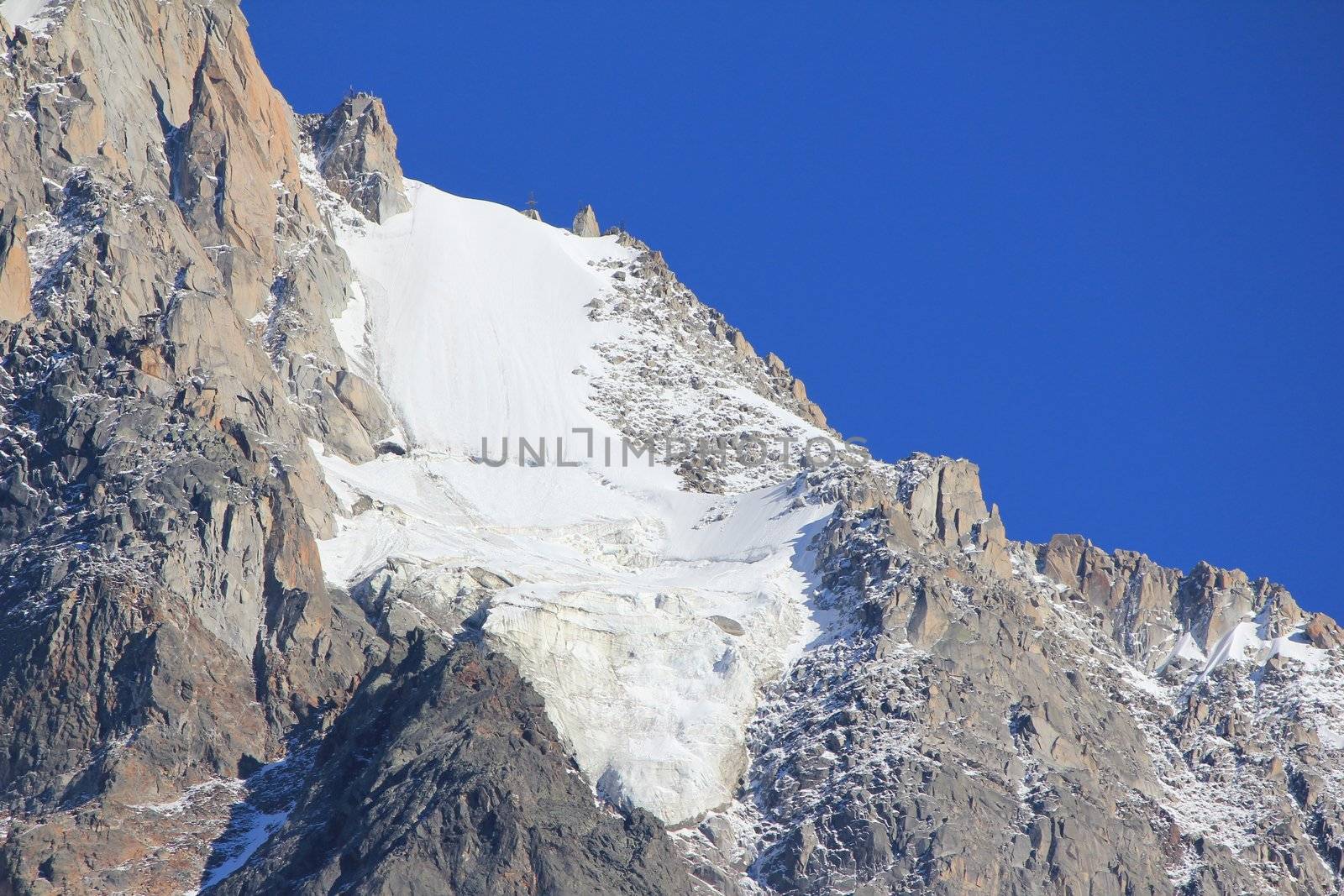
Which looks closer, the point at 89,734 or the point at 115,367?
the point at 89,734

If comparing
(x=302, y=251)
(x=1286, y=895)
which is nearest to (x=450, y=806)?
(x=1286, y=895)

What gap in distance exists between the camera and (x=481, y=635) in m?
148

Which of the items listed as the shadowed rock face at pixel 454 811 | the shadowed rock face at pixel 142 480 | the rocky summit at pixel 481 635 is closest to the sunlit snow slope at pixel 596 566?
the rocky summit at pixel 481 635

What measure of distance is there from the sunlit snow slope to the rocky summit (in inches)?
12.5

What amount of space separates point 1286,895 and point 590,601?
4227 cm

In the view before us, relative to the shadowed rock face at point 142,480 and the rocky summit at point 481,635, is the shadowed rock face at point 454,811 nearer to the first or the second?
the rocky summit at point 481,635

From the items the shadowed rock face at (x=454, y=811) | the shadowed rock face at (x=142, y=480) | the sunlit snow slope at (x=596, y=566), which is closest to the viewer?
the shadowed rock face at (x=454, y=811)

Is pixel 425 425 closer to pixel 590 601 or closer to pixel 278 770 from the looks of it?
pixel 590 601

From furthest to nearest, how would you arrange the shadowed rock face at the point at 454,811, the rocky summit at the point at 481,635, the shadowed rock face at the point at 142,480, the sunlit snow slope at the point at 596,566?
the sunlit snow slope at the point at 596,566 → the shadowed rock face at the point at 142,480 → the rocky summit at the point at 481,635 → the shadowed rock face at the point at 454,811

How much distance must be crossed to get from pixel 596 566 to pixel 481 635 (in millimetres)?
21033

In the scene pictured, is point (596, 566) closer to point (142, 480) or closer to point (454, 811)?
point (142, 480)

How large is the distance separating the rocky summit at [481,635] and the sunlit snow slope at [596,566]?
0.32m

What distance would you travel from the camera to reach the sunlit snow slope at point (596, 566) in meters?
146

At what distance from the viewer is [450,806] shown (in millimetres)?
119625
